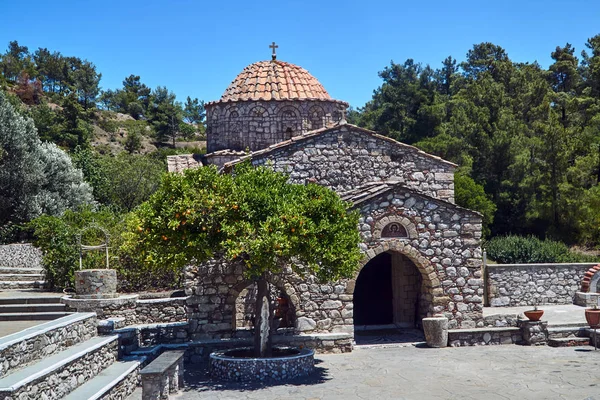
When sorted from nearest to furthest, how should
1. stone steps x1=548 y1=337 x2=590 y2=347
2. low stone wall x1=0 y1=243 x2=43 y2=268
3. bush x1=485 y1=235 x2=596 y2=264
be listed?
1. stone steps x1=548 y1=337 x2=590 y2=347
2. low stone wall x1=0 y1=243 x2=43 y2=268
3. bush x1=485 y1=235 x2=596 y2=264

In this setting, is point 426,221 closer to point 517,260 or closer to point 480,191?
point 517,260

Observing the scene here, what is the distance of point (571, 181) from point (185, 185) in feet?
71.8

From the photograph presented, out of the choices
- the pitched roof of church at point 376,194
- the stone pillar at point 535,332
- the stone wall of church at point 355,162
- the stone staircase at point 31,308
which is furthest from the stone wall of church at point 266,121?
the stone pillar at point 535,332

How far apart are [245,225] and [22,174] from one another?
1700 cm

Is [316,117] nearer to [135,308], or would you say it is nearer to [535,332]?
[135,308]

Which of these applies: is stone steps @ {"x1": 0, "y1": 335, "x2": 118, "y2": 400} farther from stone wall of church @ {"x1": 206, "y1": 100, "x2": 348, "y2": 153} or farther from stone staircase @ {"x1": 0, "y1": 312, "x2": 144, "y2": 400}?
stone wall of church @ {"x1": 206, "y1": 100, "x2": 348, "y2": 153}

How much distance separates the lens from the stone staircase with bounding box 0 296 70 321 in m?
14.2

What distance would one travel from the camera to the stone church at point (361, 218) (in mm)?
14812

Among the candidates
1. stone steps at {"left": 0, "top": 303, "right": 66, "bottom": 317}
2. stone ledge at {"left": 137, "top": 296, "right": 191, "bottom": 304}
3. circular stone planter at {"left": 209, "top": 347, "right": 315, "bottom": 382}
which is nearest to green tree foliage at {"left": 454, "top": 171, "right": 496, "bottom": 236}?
stone ledge at {"left": 137, "top": 296, "right": 191, "bottom": 304}

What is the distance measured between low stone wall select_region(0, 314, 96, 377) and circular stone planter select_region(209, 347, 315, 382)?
8.43ft

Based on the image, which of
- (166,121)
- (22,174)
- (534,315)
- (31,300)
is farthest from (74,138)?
(534,315)

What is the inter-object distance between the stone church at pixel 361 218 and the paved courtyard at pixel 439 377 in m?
1.25

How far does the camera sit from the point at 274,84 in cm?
2031

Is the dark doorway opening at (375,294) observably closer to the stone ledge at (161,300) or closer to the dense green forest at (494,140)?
the stone ledge at (161,300)
